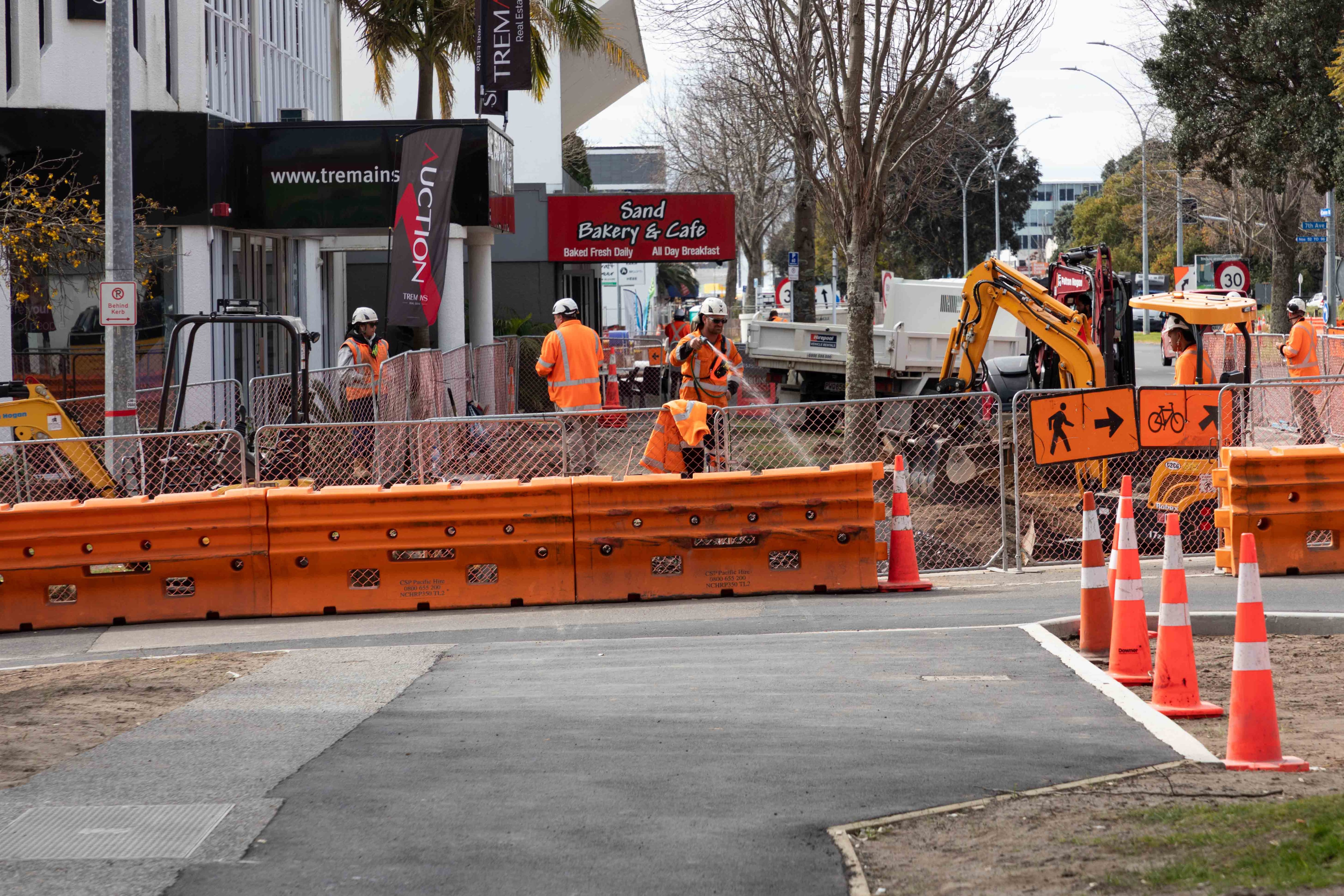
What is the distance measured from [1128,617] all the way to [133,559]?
7012 mm

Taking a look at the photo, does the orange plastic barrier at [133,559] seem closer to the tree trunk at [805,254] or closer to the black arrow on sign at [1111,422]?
the black arrow on sign at [1111,422]

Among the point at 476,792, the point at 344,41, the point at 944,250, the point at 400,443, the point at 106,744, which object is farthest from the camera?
the point at 944,250

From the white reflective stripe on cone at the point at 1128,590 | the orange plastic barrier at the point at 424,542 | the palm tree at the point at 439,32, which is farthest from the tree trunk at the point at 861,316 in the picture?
the palm tree at the point at 439,32

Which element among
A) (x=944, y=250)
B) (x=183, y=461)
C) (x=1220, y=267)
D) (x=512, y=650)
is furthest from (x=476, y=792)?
(x=944, y=250)

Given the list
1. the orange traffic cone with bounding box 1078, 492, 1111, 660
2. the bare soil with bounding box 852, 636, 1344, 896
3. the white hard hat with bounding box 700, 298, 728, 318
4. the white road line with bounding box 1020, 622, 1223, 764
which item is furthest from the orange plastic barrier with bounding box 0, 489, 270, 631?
the bare soil with bounding box 852, 636, 1344, 896

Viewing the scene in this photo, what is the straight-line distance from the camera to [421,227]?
742 inches

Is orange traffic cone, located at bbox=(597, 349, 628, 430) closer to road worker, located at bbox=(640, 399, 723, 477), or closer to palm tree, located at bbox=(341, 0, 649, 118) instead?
palm tree, located at bbox=(341, 0, 649, 118)

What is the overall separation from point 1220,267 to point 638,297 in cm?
3810

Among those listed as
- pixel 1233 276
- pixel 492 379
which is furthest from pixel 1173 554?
pixel 1233 276

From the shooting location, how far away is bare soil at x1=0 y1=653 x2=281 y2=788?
658cm

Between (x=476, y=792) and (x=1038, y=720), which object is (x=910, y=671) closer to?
(x=1038, y=720)

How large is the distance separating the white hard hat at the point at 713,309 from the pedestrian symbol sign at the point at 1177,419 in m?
3.61

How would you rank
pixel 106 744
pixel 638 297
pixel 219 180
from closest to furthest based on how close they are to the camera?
pixel 106 744 < pixel 219 180 < pixel 638 297

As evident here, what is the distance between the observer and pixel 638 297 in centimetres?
6278
